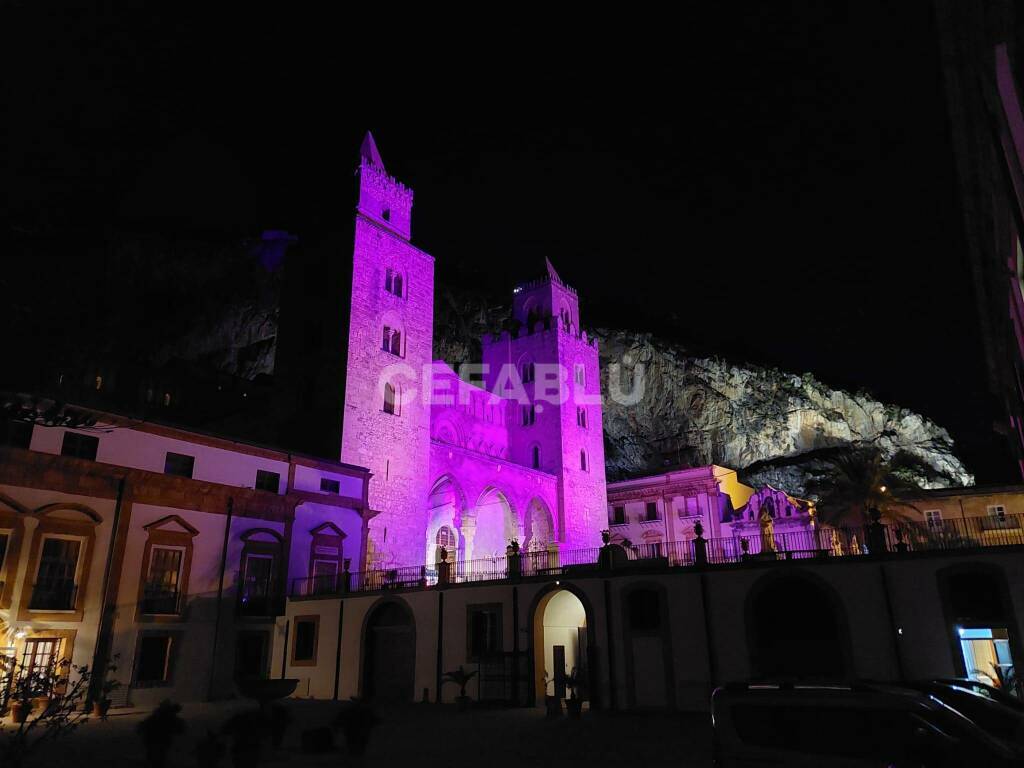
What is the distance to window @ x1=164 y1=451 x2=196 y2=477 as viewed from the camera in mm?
22047

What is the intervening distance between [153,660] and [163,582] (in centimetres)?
225

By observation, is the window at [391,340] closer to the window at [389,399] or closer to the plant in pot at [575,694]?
the window at [389,399]

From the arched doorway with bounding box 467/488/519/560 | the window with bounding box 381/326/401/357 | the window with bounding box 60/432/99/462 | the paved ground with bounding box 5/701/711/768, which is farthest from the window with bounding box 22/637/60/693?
the arched doorway with bounding box 467/488/519/560

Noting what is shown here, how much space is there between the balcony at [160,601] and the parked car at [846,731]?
1918 centimetres

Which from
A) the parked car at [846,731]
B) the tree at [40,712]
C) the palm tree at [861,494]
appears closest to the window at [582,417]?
the palm tree at [861,494]

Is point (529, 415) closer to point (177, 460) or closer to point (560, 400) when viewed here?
point (560, 400)

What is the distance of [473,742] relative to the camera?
1282 centimetres

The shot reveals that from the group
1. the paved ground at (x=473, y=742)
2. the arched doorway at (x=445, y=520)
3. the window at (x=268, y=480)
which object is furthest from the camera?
the arched doorway at (x=445, y=520)

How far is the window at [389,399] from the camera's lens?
106 feet

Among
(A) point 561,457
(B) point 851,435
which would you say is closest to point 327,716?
(A) point 561,457

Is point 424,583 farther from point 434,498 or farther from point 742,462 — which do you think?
point 742,462

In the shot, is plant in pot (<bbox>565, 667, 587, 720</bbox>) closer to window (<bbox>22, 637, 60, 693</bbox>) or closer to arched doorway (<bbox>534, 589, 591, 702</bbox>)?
arched doorway (<bbox>534, 589, 591, 702</bbox>)

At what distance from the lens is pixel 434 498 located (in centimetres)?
3909

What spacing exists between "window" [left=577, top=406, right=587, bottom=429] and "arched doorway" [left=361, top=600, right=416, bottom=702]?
28337 mm
